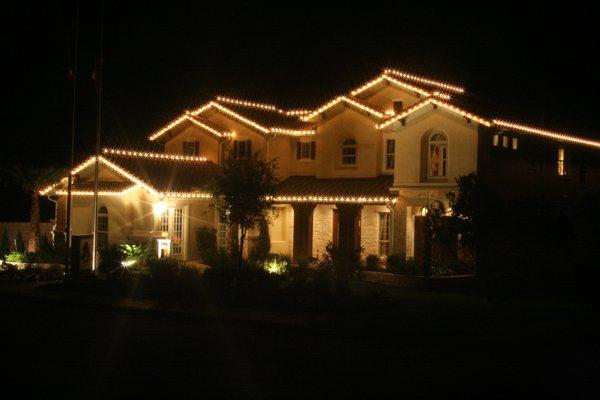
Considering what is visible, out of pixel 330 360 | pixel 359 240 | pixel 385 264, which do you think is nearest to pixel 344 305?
pixel 330 360

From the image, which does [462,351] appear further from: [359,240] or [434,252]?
[359,240]

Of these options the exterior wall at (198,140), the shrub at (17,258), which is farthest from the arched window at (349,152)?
the shrub at (17,258)

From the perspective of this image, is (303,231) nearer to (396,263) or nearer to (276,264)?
(276,264)

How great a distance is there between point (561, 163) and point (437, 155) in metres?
6.58

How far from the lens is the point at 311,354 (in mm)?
14336

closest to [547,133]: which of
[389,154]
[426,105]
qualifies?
[426,105]

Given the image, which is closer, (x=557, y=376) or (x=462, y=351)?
(x=557, y=376)

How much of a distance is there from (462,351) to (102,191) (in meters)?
21.7

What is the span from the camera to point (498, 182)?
97.1 feet

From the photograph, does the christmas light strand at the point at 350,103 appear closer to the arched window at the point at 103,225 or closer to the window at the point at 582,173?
the window at the point at 582,173

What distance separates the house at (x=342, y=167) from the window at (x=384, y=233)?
41mm

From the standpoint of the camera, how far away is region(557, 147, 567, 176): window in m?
33.2

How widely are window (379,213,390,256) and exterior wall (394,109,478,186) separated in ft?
9.51

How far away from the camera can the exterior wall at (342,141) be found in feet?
109
